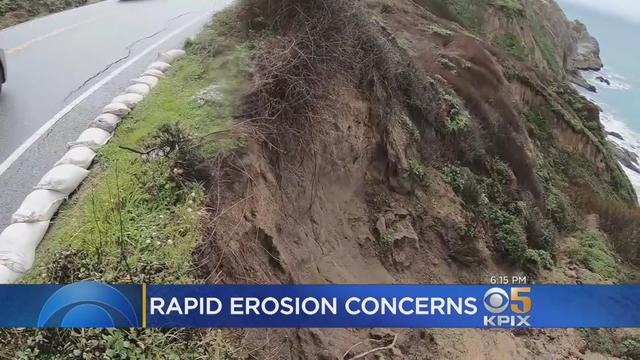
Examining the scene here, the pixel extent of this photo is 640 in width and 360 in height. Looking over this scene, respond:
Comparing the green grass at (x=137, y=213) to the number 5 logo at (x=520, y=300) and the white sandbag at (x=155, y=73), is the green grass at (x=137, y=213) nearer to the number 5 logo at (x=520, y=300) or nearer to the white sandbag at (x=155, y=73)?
the white sandbag at (x=155, y=73)

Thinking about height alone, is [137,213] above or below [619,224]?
above

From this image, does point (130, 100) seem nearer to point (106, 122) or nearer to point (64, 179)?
point (106, 122)

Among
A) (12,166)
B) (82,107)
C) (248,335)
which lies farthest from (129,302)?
(82,107)

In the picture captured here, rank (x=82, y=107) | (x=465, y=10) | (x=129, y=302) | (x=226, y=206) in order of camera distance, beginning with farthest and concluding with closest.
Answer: (x=465, y=10), (x=82, y=107), (x=226, y=206), (x=129, y=302)

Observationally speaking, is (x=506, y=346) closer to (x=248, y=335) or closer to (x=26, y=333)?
(x=248, y=335)

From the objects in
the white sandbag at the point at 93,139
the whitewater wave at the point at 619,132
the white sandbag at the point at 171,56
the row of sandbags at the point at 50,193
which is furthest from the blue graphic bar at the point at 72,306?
the whitewater wave at the point at 619,132

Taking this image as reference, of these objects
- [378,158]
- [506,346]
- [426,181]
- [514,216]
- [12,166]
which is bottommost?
[506,346]

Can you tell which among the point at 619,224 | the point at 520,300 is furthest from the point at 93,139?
the point at 619,224
